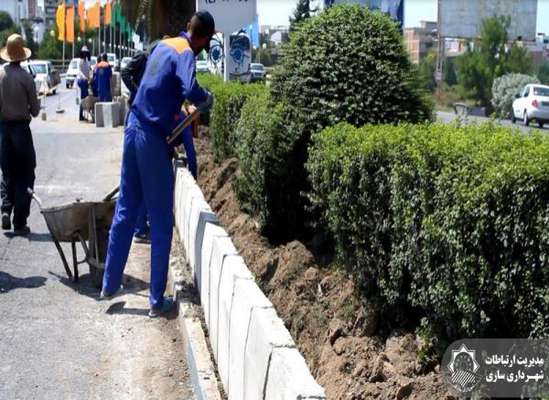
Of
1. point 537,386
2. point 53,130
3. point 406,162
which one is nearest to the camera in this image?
point 537,386

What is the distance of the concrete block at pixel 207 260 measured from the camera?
617 cm

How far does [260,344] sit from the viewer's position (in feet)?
13.3

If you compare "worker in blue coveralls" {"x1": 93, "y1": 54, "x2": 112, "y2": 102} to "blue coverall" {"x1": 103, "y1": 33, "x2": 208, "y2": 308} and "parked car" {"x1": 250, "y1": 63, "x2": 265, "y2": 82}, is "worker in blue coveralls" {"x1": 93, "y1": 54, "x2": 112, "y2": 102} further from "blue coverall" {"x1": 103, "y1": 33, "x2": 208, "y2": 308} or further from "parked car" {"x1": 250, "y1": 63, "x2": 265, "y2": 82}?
"blue coverall" {"x1": 103, "y1": 33, "x2": 208, "y2": 308}

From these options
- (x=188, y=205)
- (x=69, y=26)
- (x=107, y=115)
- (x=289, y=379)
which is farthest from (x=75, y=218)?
(x=69, y=26)

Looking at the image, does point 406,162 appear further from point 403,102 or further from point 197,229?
point 197,229

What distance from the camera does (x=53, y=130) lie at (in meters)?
23.4

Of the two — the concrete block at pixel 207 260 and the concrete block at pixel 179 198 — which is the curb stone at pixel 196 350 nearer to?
the concrete block at pixel 207 260

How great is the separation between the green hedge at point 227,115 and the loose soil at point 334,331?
2422 millimetres

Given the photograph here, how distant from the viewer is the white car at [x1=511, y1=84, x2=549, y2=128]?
3897 cm

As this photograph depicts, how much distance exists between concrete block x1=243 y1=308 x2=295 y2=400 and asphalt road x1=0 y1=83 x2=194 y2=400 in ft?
4.70

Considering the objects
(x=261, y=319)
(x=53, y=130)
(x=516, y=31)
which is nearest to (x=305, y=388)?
(x=261, y=319)

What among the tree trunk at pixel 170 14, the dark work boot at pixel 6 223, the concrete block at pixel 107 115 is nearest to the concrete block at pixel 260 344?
the dark work boot at pixel 6 223

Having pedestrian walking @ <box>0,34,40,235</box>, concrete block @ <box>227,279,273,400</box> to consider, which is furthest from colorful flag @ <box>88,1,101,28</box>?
concrete block @ <box>227,279,273,400</box>

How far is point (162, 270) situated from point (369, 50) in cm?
228
